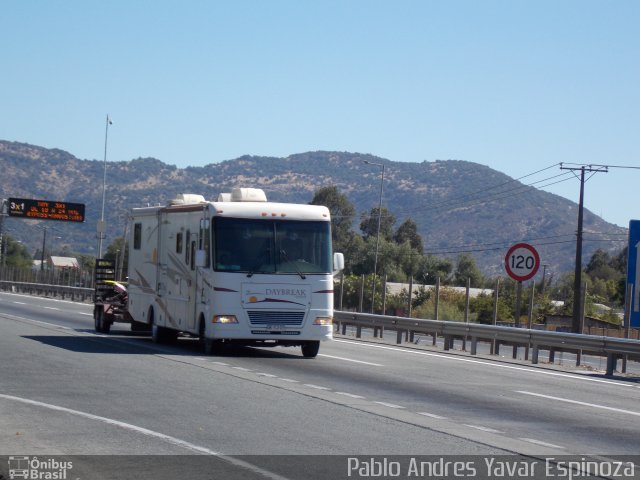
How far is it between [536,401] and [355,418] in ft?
13.1

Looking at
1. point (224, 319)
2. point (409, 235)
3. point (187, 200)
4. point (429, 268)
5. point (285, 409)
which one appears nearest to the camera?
point (285, 409)

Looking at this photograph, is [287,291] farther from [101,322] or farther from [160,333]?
[101,322]

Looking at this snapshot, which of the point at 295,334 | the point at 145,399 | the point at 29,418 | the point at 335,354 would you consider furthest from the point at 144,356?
the point at 29,418

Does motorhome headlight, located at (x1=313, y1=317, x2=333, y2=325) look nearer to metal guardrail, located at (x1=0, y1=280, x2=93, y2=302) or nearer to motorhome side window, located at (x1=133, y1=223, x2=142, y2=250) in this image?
motorhome side window, located at (x1=133, y1=223, x2=142, y2=250)

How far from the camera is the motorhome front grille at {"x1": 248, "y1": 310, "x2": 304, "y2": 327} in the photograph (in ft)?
69.6

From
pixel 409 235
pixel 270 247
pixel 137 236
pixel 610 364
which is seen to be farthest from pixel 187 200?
pixel 409 235

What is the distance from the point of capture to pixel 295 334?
21.5 metres

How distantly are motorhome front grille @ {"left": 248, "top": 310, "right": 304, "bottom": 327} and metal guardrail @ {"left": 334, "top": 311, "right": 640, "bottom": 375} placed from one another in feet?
19.0

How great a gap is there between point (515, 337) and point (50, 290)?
42.5m

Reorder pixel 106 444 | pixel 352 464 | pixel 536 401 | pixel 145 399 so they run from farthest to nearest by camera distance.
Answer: pixel 536 401
pixel 145 399
pixel 106 444
pixel 352 464

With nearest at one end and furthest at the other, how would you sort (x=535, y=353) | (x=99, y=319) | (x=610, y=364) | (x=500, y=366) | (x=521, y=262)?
(x=610, y=364) → (x=500, y=366) → (x=535, y=353) → (x=521, y=262) → (x=99, y=319)

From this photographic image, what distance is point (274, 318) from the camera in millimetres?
21297

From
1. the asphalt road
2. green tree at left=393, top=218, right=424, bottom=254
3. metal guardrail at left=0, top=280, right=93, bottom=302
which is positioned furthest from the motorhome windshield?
green tree at left=393, top=218, right=424, bottom=254

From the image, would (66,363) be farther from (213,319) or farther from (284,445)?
(284,445)
